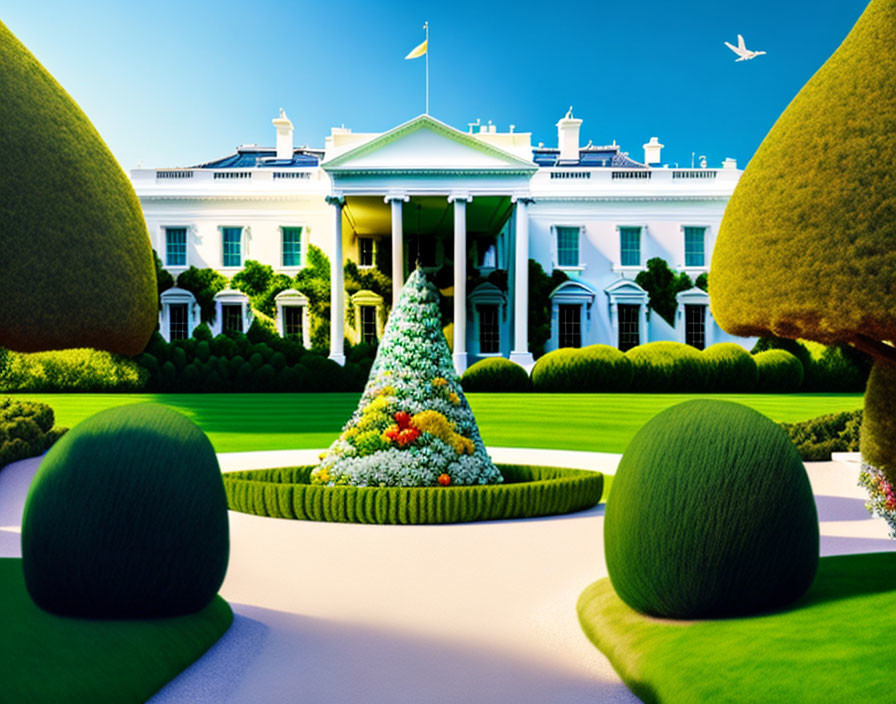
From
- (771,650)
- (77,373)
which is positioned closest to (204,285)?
(77,373)

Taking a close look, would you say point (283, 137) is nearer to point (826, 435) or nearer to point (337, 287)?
point (337, 287)

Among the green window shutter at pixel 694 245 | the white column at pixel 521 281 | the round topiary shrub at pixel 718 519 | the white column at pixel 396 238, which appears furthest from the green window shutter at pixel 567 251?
the round topiary shrub at pixel 718 519

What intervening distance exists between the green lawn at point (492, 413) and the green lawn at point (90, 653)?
12958mm

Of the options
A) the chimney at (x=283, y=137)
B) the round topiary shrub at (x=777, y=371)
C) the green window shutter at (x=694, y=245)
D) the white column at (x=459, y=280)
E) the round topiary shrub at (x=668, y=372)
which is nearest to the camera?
the round topiary shrub at (x=668, y=372)

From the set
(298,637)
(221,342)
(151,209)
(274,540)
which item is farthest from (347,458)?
(151,209)

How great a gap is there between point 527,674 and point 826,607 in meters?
1.91

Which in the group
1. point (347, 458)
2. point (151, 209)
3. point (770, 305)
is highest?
point (151, 209)

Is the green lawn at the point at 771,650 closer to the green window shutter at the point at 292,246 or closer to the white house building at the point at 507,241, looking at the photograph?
the white house building at the point at 507,241

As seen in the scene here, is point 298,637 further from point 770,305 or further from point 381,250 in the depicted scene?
point 381,250

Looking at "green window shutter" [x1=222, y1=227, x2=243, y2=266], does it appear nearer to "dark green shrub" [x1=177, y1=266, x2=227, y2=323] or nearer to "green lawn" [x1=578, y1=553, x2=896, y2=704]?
"dark green shrub" [x1=177, y1=266, x2=227, y2=323]

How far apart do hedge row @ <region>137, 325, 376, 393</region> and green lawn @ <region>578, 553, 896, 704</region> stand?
23.6 metres

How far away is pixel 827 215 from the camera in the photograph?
A: 5094 mm

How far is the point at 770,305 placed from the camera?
17.8 ft

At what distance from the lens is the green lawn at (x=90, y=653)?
4086 mm
